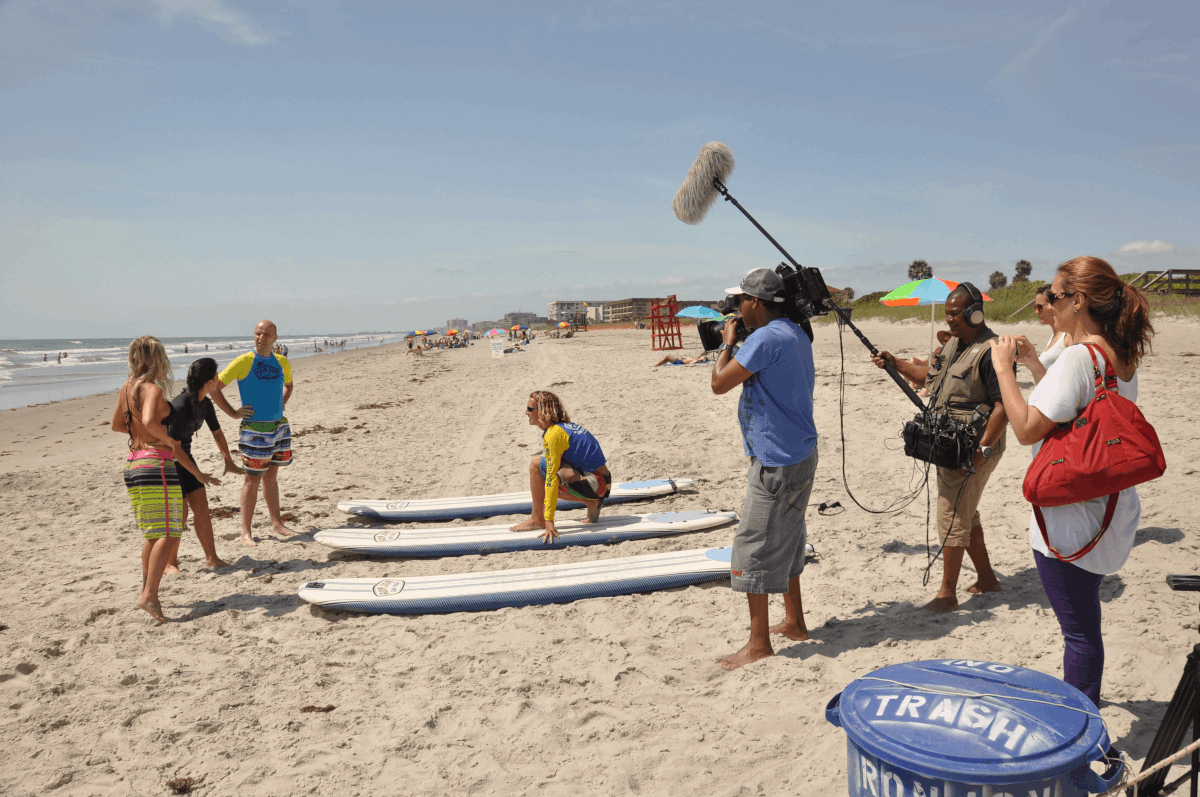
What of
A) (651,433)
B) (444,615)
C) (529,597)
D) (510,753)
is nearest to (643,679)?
(510,753)

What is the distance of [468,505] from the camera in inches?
271

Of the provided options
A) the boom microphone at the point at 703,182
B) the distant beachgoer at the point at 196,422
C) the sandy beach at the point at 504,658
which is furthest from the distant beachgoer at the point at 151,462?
the boom microphone at the point at 703,182

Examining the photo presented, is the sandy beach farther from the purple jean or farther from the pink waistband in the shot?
the pink waistband

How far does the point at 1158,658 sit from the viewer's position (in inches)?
123

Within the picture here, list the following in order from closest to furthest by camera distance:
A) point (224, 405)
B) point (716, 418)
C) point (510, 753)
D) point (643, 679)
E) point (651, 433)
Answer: point (510, 753), point (643, 679), point (224, 405), point (651, 433), point (716, 418)

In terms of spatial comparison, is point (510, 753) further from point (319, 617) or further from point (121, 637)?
point (121, 637)

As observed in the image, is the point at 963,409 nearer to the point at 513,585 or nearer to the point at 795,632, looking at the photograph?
the point at 795,632

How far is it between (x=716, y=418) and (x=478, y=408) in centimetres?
592

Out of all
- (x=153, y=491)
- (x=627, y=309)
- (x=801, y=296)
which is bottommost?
(x=153, y=491)

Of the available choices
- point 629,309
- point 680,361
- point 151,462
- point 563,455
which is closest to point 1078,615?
point 563,455

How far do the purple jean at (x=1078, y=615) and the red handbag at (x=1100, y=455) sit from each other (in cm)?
14

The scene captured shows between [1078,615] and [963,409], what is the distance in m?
1.78

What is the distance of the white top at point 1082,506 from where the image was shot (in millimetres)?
2104

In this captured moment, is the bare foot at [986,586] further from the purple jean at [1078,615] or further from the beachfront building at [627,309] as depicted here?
the beachfront building at [627,309]
